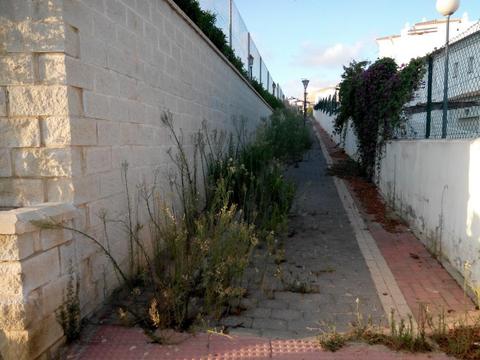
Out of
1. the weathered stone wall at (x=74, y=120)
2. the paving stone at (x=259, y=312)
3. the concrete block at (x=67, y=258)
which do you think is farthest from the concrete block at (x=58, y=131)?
the paving stone at (x=259, y=312)

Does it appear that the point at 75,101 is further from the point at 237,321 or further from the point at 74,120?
the point at 237,321

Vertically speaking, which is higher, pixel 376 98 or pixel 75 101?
pixel 376 98

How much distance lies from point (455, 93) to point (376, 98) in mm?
3143

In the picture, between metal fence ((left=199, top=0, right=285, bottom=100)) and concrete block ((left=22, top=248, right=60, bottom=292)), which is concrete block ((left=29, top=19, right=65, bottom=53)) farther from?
metal fence ((left=199, top=0, right=285, bottom=100))

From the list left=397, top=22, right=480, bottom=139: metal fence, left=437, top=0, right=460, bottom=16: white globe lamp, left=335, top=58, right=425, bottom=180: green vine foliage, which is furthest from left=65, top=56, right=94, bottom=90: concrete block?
left=335, top=58, right=425, bottom=180: green vine foliage

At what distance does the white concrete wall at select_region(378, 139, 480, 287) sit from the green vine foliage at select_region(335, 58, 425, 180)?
938 millimetres

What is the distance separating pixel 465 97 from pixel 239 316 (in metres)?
3.46

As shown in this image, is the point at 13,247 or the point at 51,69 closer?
the point at 13,247

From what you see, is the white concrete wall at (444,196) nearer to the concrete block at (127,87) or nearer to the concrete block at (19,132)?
the concrete block at (127,87)

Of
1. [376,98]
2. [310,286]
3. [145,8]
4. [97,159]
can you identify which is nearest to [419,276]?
[310,286]

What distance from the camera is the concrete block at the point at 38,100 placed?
261 centimetres

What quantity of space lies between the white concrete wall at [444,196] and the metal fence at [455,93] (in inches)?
9.8

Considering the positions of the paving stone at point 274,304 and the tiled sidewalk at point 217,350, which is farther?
the paving stone at point 274,304

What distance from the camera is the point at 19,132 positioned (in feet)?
8.73
